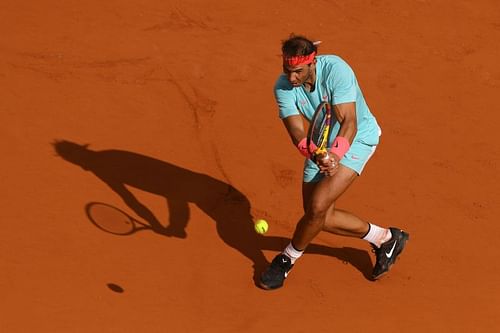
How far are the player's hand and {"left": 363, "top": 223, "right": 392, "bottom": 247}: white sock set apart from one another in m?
1.01

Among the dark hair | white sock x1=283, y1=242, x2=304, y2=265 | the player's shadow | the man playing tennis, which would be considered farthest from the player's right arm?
the player's shadow

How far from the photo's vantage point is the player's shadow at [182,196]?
286 inches

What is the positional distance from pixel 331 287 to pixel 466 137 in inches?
108

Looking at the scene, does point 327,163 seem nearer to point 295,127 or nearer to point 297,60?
point 295,127

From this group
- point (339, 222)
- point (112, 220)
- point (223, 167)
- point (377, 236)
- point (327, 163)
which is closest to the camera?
point (327, 163)

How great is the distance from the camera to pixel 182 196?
25.2ft

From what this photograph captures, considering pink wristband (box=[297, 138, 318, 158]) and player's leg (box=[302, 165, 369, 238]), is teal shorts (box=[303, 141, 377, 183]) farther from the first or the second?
pink wristband (box=[297, 138, 318, 158])

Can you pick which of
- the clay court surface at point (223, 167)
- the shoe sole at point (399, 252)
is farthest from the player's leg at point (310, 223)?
the shoe sole at point (399, 252)

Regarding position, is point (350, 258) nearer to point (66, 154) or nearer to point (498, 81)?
point (66, 154)

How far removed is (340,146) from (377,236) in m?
1.18

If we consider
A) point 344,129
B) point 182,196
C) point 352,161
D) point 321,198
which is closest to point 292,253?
point 321,198

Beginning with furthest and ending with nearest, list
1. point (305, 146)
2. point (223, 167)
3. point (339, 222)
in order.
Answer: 1. point (223, 167)
2. point (339, 222)
3. point (305, 146)

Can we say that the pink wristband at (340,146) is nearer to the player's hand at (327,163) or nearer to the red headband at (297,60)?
the player's hand at (327,163)

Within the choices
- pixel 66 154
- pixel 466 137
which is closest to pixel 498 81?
pixel 466 137
